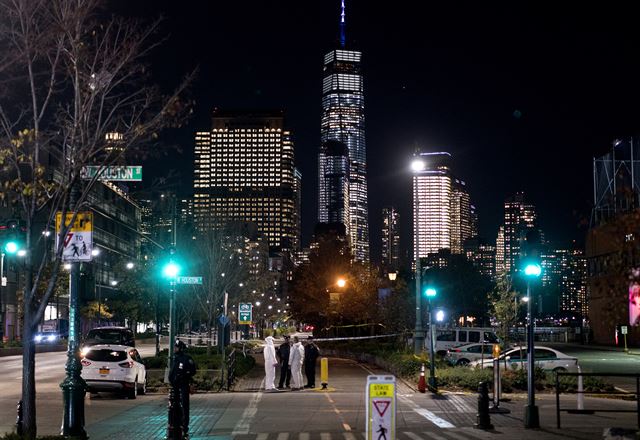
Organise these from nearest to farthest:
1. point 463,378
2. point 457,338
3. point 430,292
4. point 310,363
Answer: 1. point 430,292
2. point 463,378
3. point 310,363
4. point 457,338

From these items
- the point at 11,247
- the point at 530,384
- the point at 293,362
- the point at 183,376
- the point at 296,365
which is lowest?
the point at 296,365

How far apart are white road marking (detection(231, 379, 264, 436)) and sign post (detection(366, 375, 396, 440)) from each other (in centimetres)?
582

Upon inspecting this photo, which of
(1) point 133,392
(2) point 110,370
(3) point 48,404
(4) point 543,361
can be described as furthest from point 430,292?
(3) point 48,404

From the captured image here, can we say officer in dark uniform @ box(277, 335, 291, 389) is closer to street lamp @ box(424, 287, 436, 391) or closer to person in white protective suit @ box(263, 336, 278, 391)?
person in white protective suit @ box(263, 336, 278, 391)

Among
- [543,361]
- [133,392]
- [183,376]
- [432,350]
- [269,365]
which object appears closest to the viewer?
[183,376]

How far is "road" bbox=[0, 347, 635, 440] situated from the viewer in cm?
1759


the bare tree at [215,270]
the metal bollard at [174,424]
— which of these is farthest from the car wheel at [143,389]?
the bare tree at [215,270]

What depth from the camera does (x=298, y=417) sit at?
20672 mm

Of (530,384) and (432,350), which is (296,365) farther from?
(530,384)

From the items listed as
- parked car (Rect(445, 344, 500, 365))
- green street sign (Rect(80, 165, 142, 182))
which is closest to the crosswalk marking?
green street sign (Rect(80, 165, 142, 182))

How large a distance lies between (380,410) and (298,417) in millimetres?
8443

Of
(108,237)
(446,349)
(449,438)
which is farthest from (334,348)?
(108,237)

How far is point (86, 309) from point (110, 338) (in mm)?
40640

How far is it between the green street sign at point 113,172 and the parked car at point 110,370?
10.8m
